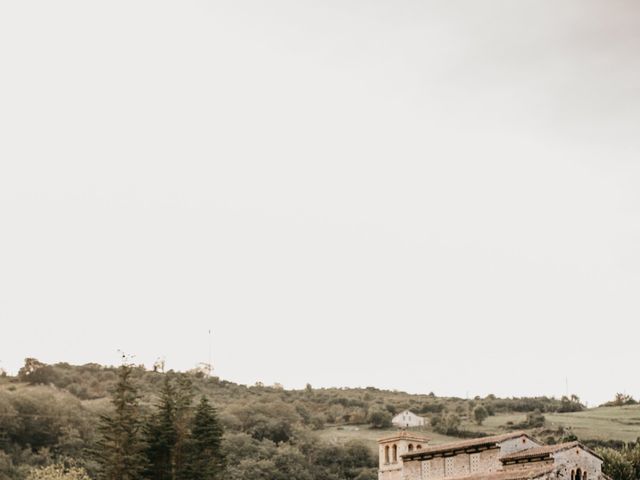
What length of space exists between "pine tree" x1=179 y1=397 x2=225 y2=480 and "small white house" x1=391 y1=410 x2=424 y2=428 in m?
69.6

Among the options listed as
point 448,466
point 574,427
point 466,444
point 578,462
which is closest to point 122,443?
point 448,466

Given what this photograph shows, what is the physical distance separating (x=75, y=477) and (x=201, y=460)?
1109cm

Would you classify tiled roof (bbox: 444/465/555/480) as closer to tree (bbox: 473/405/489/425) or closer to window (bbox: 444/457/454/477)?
window (bbox: 444/457/454/477)

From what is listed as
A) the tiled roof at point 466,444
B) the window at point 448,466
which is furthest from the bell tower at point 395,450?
the window at point 448,466

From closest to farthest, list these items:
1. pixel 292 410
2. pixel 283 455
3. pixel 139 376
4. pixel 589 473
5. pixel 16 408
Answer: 1. pixel 589 473
2. pixel 16 408
3. pixel 283 455
4. pixel 292 410
5. pixel 139 376

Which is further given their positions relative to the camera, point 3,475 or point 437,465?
point 3,475

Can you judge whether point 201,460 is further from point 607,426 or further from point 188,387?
point 607,426

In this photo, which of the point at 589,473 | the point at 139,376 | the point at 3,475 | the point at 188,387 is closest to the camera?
the point at 589,473

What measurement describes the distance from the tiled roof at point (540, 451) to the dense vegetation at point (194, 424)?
575 inches

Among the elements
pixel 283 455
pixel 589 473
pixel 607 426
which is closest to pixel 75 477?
pixel 589 473

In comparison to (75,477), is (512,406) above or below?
above

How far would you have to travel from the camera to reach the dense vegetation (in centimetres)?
4716

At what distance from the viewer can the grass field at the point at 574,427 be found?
94375 millimetres

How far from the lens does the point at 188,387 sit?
5159cm
